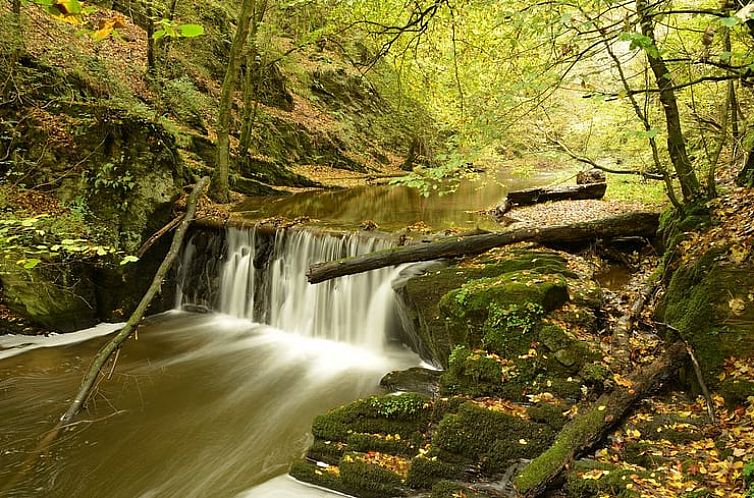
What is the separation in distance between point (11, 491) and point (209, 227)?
6.77 metres

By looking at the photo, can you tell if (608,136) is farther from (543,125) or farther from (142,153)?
(142,153)

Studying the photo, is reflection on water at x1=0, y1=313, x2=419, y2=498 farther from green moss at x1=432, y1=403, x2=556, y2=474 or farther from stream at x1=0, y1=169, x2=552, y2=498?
green moss at x1=432, y1=403, x2=556, y2=474

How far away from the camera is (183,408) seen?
6422 millimetres

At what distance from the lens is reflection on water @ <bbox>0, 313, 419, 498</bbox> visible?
16.5 ft

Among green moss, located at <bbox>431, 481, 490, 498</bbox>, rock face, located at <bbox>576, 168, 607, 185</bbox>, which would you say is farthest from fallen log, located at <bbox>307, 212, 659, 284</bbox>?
rock face, located at <bbox>576, 168, 607, 185</bbox>

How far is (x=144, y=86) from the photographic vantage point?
14852mm

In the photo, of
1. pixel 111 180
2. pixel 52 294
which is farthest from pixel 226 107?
pixel 52 294

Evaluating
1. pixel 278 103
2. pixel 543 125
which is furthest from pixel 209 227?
pixel 278 103

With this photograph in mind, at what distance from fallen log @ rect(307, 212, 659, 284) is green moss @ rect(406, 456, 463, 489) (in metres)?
3.33

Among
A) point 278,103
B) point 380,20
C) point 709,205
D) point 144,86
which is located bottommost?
point 709,205

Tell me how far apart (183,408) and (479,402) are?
13.4 ft

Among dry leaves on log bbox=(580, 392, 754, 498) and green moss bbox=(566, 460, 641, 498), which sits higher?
dry leaves on log bbox=(580, 392, 754, 498)

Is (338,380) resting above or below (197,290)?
below

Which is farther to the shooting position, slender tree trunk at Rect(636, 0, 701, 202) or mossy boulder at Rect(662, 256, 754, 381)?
slender tree trunk at Rect(636, 0, 701, 202)
